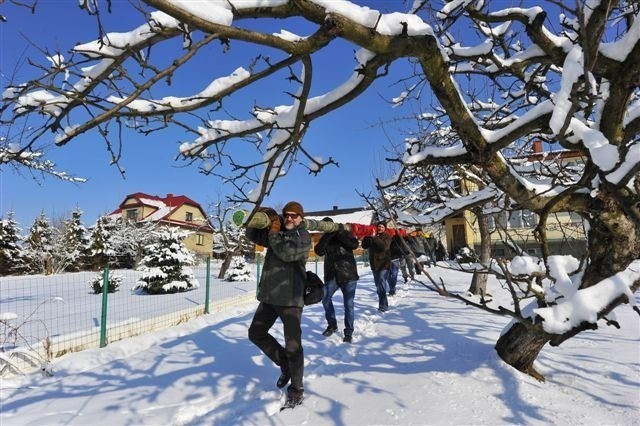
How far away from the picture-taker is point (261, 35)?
6.54ft

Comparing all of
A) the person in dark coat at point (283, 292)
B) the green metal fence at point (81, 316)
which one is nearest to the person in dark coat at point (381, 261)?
the green metal fence at point (81, 316)

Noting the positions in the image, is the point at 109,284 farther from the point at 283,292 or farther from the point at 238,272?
the point at 283,292

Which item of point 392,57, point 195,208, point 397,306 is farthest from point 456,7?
point 195,208

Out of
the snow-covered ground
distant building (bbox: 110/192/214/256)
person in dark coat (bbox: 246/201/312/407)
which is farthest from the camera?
distant building (bbox: 110/192/214/256)

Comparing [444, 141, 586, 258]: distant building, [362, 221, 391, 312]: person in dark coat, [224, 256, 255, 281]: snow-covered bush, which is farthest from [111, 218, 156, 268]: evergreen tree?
[444, 141, 586, 258]: distant building

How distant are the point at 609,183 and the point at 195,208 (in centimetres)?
4859

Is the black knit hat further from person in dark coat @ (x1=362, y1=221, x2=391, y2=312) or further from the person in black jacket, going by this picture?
person in dark coat @ (x1=362, y1=221, x2=391, y2=312)

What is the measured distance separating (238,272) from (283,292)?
1548 cm

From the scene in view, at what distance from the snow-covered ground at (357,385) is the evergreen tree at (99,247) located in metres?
26.5

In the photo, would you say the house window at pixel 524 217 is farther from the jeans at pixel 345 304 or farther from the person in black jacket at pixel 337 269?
the jeans at pixel 345 304

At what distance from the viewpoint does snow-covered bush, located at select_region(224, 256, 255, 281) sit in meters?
18.1

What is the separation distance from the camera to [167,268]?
1404 cm

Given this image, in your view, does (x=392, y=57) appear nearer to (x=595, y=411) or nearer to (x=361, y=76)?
(x=361, y=76)

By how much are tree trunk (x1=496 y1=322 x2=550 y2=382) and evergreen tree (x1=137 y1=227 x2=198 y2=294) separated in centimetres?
1241
